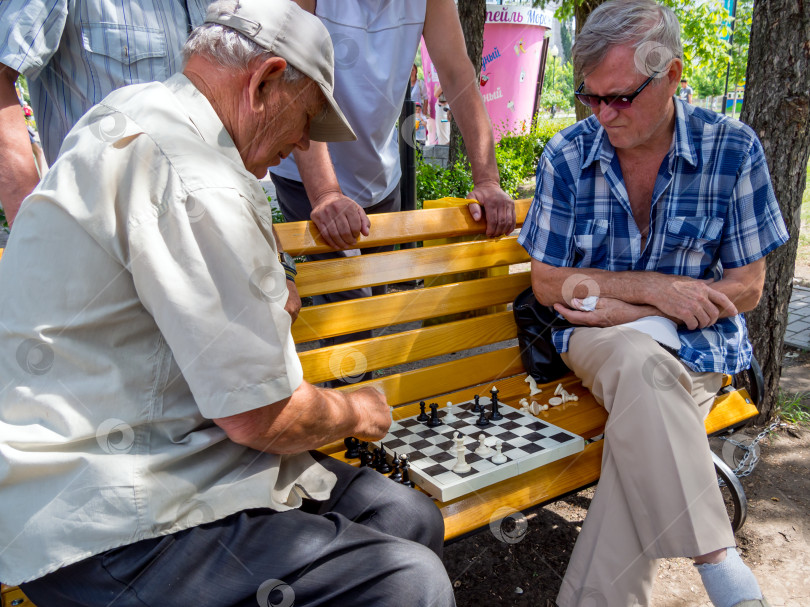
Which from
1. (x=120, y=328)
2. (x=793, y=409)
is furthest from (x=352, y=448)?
(x=793, y=409)

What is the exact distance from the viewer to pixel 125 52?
97.7 inches

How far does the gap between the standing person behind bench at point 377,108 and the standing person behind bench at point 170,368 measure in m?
1.17

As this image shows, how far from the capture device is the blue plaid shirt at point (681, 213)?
273cm

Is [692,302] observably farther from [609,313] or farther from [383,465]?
[383,465]

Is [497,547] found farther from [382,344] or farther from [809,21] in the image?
[809,21]

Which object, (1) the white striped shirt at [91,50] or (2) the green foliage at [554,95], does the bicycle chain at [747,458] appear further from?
(2) the green foliage at [554,95]

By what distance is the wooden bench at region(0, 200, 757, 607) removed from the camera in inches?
98.0

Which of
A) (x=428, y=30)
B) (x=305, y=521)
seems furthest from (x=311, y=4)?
(x=305, y=521)

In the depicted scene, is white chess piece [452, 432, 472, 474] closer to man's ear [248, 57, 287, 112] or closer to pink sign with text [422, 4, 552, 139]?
man's ear [248, 57, 287, 112]

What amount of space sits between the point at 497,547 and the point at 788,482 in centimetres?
172

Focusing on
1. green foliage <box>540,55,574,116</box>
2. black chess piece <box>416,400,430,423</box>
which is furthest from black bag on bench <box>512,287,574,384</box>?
green foliage <box>540,55,574,116</box>

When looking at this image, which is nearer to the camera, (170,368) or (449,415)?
(170,368)

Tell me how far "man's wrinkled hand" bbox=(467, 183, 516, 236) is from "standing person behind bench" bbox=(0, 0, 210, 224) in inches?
55.9

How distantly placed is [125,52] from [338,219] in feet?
3.22
